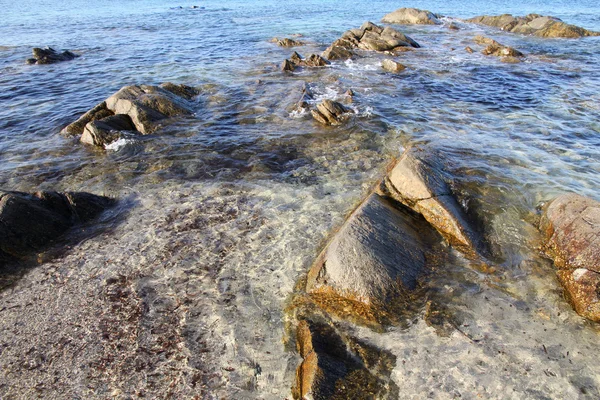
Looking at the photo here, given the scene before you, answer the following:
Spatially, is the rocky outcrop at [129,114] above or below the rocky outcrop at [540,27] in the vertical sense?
below

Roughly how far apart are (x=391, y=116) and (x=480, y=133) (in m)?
3.29

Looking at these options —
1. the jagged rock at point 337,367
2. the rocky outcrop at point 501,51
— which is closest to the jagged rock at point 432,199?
the jagged rock at point 337,367

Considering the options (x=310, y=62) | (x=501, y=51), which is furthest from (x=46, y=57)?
(x=501, y=51)

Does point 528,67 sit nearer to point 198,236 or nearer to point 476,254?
point 476,254

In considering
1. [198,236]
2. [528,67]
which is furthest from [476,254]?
[528,67]

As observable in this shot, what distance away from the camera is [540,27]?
2947 cm

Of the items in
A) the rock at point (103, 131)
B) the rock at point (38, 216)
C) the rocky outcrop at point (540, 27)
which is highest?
the rocky outcrop at point (540, 27)

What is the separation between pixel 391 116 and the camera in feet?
45.6

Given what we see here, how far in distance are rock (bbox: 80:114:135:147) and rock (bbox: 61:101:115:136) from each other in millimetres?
812

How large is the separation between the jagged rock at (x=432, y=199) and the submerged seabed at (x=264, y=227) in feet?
2.22

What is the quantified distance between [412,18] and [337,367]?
3971 centimetres

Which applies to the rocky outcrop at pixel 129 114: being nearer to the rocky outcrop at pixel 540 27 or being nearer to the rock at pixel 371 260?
the rock at pixel 371 260

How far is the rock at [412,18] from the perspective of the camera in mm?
36153

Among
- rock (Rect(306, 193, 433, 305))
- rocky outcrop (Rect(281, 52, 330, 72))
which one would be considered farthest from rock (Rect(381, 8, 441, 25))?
rock (Rect(306, 193, 433, 305))
